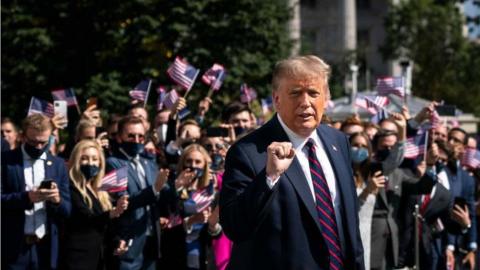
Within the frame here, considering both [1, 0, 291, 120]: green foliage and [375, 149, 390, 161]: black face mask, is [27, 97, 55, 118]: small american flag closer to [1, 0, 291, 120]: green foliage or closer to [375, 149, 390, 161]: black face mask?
[375, 149, 390, 161]: black face mask

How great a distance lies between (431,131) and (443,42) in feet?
133

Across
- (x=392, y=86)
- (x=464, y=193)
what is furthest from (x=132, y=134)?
(x=464, y=193)

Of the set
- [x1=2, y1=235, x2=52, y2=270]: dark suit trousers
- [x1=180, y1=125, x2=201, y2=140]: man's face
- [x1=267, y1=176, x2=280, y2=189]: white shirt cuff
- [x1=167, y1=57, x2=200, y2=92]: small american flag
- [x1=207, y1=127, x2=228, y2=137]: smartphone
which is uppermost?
[x1=267, y1=176, x2=280, y2=189]: white shirt cuff

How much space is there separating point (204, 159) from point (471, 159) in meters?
4.23

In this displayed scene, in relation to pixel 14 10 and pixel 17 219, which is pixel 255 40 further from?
pixel 17 219

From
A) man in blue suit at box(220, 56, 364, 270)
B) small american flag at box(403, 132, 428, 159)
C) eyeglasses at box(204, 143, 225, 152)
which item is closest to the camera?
man in blue suit at box(220, 56, 364, 270)

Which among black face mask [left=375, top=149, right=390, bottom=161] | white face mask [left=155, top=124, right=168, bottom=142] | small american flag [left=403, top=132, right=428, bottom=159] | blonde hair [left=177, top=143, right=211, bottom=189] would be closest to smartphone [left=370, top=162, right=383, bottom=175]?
black face mask [left=375, top=149, right=390, bottom=161]

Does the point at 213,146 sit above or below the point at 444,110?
below

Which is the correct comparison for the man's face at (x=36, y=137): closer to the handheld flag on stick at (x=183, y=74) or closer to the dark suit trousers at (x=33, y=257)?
the dark suit trousers at (x=33, y=257)

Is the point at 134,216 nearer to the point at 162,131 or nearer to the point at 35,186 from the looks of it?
the point at 35,186

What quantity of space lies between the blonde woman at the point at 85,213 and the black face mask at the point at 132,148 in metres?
0.29

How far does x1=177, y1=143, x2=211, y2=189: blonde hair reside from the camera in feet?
33.5

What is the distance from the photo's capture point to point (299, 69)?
17.1 ft

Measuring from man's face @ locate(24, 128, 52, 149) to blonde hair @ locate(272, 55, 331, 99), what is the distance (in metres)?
4.77
